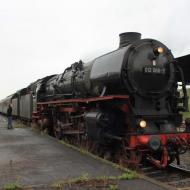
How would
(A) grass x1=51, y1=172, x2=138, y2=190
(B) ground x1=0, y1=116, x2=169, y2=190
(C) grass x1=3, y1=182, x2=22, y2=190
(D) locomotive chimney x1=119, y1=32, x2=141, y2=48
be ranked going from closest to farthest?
1. (C) grass x1=3, y1=182, x2=22, y2=190
2. (A) grass x1=51, y1=172, x2=138, y2=190
3. (B) ground x1=0, y1=116, x2=169, y2=190
4. (D) locomotive chimney x1=119, y1=32, x2=141, y2=48

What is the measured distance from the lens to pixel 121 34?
407 inches

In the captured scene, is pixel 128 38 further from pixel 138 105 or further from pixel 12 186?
pixel 12 186

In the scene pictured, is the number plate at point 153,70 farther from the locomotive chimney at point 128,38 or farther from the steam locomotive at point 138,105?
the locomotive chimney at point 128,38

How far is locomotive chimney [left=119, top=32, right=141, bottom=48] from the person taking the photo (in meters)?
10.1

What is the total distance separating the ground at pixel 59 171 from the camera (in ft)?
20.9

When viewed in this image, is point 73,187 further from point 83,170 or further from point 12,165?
point 12,165

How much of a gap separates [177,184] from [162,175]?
48.2 inches

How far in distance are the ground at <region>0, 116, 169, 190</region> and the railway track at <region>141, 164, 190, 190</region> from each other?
110cm

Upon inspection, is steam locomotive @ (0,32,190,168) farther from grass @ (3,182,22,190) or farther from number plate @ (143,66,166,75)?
grass @ (3,182,22,190)

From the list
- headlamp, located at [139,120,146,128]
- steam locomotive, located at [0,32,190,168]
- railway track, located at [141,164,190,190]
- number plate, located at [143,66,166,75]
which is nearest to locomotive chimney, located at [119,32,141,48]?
steam locomotive, located at [0,32,190,168]

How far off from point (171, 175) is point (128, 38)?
12.7ft

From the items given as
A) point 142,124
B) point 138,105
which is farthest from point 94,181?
point 138,105

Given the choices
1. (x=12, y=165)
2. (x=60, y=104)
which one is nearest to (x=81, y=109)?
(x=60, y=104)

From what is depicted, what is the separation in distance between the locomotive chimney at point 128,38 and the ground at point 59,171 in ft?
10.8
